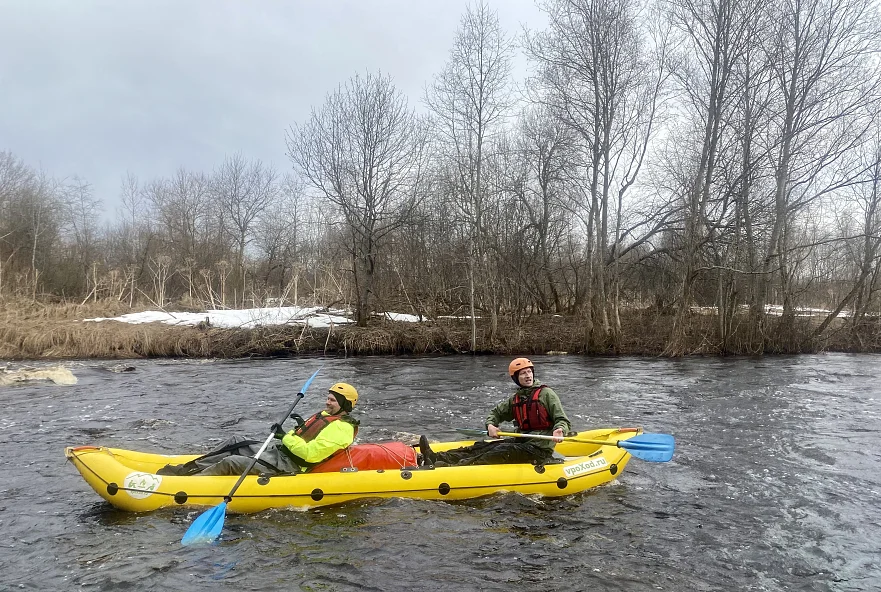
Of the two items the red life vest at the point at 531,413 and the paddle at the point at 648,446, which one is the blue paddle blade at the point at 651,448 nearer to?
the paddle at the point at 648,446

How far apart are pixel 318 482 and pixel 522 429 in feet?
7.42

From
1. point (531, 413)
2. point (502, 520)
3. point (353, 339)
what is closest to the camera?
point (502, 520)

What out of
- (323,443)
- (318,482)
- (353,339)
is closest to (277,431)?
(323,443)

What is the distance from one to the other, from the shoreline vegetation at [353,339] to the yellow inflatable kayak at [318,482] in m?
11.3

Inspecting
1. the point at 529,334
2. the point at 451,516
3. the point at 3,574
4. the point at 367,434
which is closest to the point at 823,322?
the point at 529,334

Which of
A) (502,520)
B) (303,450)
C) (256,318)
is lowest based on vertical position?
(502,520)

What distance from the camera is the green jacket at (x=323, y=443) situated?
210 inches

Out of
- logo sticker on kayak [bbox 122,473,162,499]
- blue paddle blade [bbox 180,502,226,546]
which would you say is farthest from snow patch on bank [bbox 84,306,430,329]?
blue paddle blade [bbox 180,502,226,546]

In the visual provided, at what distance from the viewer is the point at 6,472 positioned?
20.2 ft

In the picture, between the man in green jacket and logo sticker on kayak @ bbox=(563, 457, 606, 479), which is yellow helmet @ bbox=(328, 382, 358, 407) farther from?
logo sticker on kayak @ bbox=(563, 457, 606, 479)

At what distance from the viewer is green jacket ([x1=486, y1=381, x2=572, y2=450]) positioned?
5844 mm

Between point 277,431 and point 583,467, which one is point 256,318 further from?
point 583,467

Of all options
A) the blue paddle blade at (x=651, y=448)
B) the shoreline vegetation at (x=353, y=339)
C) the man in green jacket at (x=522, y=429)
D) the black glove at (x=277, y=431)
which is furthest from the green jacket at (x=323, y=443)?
the shoreline vegetation at (x=353, y=339)

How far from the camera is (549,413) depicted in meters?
5.96
